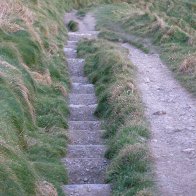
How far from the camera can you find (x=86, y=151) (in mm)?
11719

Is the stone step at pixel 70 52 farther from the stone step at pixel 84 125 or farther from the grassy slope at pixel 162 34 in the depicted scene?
the stone step at pixel 84 125

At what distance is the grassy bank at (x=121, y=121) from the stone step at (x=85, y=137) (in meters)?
0.24

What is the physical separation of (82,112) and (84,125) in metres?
1.33

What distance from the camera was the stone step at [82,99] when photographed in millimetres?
16425

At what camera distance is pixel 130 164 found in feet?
33.2

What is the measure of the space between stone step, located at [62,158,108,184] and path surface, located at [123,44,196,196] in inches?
46.5

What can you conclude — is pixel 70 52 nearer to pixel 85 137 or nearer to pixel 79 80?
pixel 79 80

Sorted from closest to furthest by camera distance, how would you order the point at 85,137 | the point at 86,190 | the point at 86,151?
1. the point at 86,190
2. the point at 86,151
3. the point at 85,137

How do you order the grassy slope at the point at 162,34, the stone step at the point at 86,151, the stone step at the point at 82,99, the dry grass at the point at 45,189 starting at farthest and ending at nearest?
the grassy slope at the point at 162,34
the stone step at the point at 82,99
the stone step at the point at 86,151
the dry grass at the point at 45,189

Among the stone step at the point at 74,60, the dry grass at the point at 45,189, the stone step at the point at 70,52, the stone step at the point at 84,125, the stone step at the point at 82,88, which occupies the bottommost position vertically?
the stone step at the point at 70,52

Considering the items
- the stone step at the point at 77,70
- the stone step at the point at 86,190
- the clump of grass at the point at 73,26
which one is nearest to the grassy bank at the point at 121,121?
the stone step at the point at 86,190

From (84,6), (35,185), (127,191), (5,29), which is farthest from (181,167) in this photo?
(84,6)

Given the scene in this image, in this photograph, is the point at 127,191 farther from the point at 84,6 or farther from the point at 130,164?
the point at 84,6

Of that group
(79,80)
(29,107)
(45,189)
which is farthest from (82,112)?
(45,189)
